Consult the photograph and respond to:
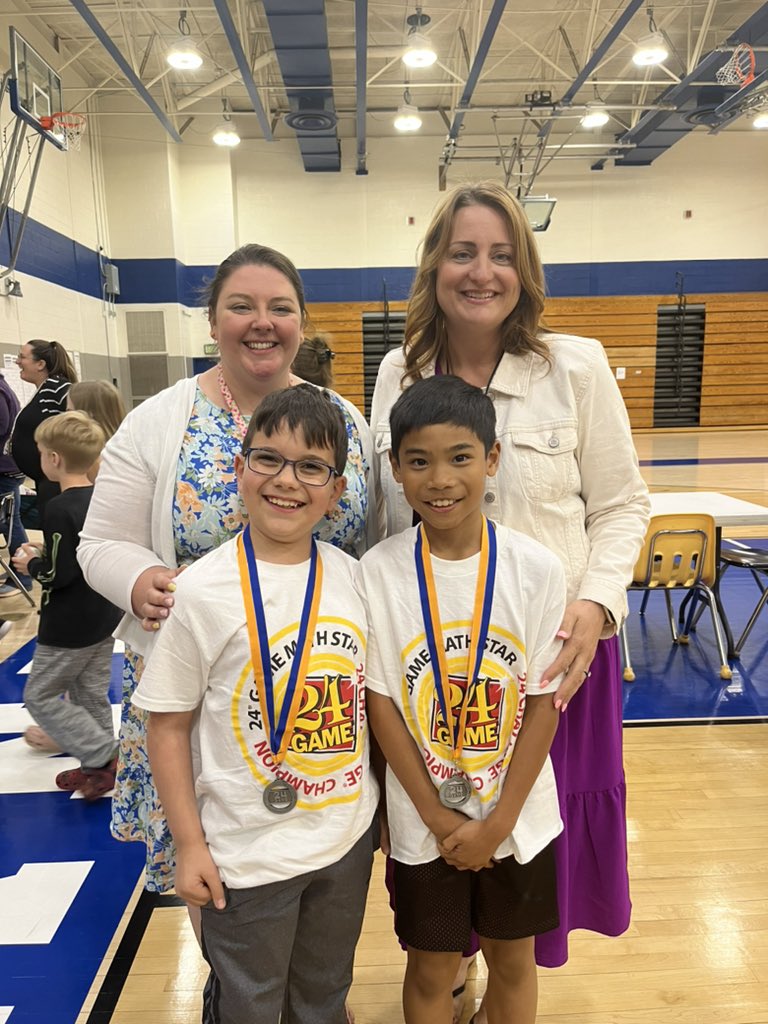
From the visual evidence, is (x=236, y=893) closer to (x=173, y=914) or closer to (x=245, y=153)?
(x=173, y=914)

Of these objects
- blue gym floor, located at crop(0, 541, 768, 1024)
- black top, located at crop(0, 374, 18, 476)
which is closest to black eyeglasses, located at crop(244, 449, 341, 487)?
blue gym floor, located at crop(0, 541, 768, 1024)

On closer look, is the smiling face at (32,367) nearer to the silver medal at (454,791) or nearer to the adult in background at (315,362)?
the adult in background at (315,362)

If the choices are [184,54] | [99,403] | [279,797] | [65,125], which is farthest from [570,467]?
[65,125]

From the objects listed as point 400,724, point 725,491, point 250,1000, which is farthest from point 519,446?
point 725,491

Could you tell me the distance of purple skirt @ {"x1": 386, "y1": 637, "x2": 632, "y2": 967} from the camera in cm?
154

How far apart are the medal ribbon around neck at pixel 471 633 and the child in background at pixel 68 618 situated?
1918 mm

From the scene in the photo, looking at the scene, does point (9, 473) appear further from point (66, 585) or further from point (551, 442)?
point (551, 442)

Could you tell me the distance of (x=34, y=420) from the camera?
4.98 meters

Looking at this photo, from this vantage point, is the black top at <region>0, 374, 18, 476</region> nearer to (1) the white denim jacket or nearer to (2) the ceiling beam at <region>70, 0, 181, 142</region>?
(2) the ceiling beam at <region>70, 0, 181, 142</region>

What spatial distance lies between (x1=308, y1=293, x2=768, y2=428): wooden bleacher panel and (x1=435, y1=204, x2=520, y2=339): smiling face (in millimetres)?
13742

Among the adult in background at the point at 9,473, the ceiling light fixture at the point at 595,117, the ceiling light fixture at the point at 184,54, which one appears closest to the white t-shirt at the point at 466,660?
the adult in background at the point at 9,473

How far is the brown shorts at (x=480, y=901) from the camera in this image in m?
1.31

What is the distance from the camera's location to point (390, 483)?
1.52 metres

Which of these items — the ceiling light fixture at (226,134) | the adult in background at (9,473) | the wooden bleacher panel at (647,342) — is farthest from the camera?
the wooden bleacher panel at (647,342)
